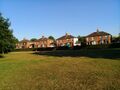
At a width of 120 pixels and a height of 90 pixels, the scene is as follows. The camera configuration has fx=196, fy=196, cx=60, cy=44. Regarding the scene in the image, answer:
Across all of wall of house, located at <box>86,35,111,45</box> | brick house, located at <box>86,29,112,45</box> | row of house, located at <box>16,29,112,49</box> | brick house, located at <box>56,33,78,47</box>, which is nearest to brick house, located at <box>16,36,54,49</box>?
row of house, located at <box>16,29,112,49</box>

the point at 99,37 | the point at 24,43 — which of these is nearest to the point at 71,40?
the point at 99,37

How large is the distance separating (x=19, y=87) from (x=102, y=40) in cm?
9146

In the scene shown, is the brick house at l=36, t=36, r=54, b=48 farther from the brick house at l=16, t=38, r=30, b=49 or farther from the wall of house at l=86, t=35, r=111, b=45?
the wall of house at l=86, t=35, r=111, b=45

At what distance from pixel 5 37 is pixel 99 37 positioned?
2775 inches

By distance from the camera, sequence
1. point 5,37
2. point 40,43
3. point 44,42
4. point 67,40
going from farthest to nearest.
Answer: point 40,43, point 44,42, point 67,40, point 5,37

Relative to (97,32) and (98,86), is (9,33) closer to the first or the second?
(98,86)

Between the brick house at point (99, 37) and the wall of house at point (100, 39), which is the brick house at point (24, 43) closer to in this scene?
the wall of house at point (100, 39)

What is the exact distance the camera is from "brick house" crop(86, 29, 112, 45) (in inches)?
3814

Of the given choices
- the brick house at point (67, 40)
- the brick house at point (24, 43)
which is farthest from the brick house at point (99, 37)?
the brick house at point (24, 43)

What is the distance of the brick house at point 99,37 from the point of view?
A: 318 ft

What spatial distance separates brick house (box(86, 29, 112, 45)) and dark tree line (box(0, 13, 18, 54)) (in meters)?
66.9

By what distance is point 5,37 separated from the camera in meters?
36.2

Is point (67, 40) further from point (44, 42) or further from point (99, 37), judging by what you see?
point (99, 37)

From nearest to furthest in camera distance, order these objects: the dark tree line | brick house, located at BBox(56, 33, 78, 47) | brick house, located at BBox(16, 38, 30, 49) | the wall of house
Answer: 1. the dark tree line
2. the wall of house
3. brick house, located at BBox(56, 33, 78, 47)
4. brick house, located at BBox(16, 38, 30, 49)
